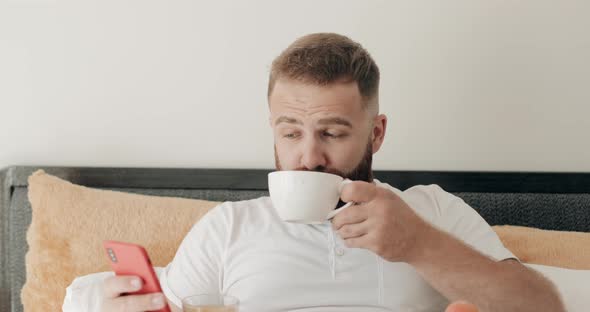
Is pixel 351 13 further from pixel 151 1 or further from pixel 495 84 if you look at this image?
pixel 151 1

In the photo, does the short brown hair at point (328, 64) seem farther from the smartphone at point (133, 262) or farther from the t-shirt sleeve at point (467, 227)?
the smartphone at point (133, 262)

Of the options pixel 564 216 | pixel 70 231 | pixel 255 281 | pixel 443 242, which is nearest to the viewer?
pixel 443 242

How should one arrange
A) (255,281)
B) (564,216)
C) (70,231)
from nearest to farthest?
(255,281), (70,231), (564,216)

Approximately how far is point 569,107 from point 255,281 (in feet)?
3.54

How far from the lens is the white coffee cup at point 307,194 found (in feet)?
3.38

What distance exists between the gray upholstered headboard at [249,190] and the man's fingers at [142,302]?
851mm

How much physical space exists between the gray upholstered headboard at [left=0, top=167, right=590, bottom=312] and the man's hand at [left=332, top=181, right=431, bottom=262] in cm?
72

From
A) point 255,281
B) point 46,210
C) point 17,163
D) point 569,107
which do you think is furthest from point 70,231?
point 569,107

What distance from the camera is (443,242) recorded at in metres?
1.17

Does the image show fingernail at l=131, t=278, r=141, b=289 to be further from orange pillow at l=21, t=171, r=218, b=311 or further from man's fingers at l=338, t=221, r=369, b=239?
orange pillow at l=21, t=171, r=218, b=311

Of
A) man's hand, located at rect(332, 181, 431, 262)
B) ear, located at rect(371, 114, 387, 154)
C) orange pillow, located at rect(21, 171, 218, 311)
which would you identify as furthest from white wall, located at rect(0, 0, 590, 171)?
man's hand, located at rect(332, 181, 431, 262)

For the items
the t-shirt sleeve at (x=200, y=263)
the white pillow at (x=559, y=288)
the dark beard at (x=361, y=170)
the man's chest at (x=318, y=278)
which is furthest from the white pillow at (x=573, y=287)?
the t-shirt sleeve at (x=200, y=263)

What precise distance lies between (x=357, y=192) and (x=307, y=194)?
0.08 m

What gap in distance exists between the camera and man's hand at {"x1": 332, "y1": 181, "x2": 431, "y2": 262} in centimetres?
107
